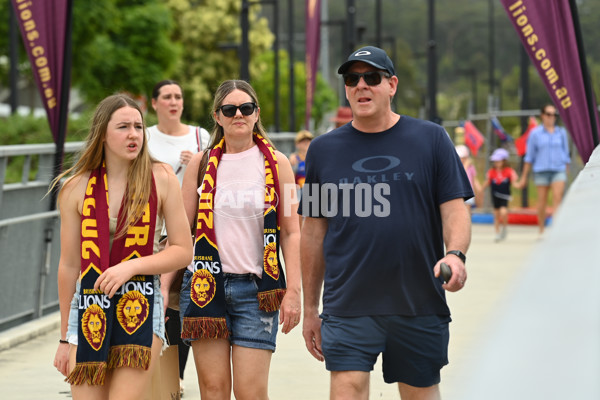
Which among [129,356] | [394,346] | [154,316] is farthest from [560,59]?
[129,356]

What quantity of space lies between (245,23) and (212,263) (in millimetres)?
15600

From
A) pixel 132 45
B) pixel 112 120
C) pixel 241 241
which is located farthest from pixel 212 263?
pixel 132 45

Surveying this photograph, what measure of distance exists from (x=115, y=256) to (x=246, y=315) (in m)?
0.82

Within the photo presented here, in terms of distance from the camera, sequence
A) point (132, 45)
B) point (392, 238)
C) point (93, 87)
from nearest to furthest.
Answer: point (392, 238) < point (93, 87) < point (132, 45)

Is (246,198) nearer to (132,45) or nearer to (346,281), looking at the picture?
(346,281)

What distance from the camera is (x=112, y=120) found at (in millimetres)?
4777

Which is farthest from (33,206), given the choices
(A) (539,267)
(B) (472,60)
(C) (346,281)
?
(B) (472,60)

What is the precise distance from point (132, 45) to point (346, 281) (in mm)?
53751

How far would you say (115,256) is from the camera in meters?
4.66

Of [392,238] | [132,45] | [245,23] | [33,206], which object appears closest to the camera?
[392,238]

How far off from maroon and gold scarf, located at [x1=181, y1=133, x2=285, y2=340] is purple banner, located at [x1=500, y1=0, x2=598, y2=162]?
2.82 meters

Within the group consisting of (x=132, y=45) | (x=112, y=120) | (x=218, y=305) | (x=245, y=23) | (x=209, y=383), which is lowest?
(x=209, y=383)

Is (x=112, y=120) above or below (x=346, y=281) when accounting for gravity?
above

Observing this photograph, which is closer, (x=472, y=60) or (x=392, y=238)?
(x=392, y=238)
